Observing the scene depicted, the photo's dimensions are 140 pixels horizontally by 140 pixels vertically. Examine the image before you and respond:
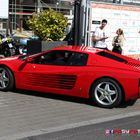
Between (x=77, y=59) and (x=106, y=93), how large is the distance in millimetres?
1093

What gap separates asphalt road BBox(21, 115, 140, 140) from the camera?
6.73m

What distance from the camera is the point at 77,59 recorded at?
31.6ft

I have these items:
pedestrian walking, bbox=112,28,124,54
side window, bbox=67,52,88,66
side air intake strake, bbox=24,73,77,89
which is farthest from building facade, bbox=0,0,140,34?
side window, bbox=67,52,88,66

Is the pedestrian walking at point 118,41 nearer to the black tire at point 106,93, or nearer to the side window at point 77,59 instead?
the side window at point 77,59

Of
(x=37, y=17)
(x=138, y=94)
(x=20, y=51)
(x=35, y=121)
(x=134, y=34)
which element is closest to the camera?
(x=35, y=121)

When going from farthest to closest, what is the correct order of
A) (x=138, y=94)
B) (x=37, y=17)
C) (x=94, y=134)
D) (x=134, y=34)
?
(x=134, y=34), (x=37, y=17), (x=138, y=94), (x=94, y=134)

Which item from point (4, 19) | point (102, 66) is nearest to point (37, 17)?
point (102, 66)

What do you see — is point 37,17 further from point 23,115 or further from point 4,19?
point 4,19

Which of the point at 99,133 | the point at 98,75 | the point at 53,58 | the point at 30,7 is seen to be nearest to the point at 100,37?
the point at 53,58

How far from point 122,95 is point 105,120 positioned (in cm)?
117

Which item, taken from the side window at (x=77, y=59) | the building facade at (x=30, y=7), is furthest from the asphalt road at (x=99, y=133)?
the building facade at (x=30, y=7)

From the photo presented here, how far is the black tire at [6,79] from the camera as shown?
10.1 meters

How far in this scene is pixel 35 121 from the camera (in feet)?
25.2

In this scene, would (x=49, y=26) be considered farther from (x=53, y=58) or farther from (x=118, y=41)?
(x=53, y=58)
